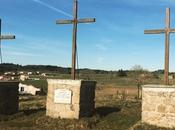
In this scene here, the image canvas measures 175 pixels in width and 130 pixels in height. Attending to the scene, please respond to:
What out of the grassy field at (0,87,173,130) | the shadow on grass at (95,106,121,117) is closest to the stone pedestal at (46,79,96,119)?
the grassy field at (0,87,173,130)

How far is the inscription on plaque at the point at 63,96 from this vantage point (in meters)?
17.7

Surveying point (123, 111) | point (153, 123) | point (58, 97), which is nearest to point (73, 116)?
point (58, 97)

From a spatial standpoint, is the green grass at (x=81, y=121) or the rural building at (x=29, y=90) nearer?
the green grass at (x=81, y=121)

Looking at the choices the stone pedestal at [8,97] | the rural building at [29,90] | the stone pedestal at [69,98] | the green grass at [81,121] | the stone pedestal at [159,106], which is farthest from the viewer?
the rural building at [29,90]

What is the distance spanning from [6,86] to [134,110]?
22.6 feet

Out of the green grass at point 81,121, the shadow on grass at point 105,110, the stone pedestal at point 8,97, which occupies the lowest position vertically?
the green grass at point 81,121

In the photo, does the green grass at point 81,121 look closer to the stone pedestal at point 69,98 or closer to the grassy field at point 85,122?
the grassy field at point 85,122

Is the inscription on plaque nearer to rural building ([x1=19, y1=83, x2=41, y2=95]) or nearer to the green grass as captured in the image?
the green grass

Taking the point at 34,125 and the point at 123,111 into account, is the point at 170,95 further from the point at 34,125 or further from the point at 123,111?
the point at 34,125

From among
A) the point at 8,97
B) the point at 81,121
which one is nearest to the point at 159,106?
the point at 81,121

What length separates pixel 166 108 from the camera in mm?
14852

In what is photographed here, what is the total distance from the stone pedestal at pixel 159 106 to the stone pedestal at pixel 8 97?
7943mm

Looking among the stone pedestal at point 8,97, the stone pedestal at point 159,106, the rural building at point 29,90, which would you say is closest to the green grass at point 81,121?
the stone pedestal at point 8,97

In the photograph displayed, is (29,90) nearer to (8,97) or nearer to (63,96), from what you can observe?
(8,97)
